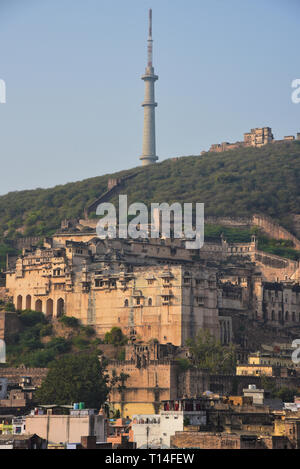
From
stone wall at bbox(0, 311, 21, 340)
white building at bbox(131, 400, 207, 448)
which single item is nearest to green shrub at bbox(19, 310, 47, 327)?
stone wall at bbox(0, 311, 21, 340)

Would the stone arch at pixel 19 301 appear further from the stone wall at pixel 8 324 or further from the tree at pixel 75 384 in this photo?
the tree at pixel 75 384

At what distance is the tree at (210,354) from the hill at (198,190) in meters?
40.1

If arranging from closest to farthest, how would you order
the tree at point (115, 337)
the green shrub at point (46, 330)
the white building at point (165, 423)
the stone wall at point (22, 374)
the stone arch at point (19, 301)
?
the white building at point (165, 423)
the stone wall at point (22, 374)
the tree at point (115, 337)
the green shrub at point (46, 330)
the stone arch at point (19, 301)

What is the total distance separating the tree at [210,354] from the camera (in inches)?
4240

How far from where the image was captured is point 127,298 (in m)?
116

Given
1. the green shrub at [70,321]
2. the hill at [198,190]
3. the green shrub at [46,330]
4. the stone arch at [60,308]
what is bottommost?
the green shrub at [46,330]

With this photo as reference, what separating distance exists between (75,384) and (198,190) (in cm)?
7485

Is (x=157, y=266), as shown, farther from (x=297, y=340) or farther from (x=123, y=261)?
(x=297, y=340)

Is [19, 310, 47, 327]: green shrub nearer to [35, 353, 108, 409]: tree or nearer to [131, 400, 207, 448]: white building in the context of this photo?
[35, 353, 108, 409]: tree

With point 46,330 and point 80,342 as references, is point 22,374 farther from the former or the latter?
point 46,330

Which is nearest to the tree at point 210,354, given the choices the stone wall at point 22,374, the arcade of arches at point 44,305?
the stone wall at point 22,374

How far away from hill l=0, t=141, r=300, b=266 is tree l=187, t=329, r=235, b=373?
4005cm

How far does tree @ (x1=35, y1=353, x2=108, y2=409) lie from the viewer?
318 feet

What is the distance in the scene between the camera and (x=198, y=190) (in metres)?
171
